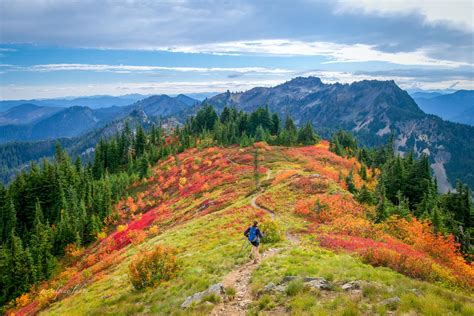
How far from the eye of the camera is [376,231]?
29859 millimetres

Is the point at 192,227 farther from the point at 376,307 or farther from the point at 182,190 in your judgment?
the point at 182,190

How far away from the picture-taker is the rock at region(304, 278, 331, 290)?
659 inches

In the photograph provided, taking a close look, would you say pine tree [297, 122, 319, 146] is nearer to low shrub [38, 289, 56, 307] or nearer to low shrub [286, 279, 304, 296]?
low shrub [38, 289, 56, 307]

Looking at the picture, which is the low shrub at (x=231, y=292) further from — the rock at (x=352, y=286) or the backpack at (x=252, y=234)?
the rock at (x=352, y=286)

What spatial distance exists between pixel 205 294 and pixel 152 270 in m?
6.85

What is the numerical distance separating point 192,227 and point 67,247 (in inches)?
1561

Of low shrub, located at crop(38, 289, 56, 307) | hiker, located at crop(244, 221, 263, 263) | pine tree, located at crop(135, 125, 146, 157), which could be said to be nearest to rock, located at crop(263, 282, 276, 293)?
hiker, located at crop(244, 221, 263, 263)

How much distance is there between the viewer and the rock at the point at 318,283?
1673 cm

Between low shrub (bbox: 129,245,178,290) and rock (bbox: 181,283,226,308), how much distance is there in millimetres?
5113

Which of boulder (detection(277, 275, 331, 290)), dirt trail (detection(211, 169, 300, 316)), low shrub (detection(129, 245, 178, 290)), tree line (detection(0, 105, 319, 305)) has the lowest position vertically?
tree line (detection(0, 105, 319, 305))

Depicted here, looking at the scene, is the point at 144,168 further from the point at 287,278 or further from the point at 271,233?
the point at 287,278

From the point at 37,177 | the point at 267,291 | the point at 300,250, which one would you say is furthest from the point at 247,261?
the point at 37,177

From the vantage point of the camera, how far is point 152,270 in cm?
2383

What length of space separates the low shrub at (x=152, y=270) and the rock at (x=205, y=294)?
511 centimetres
